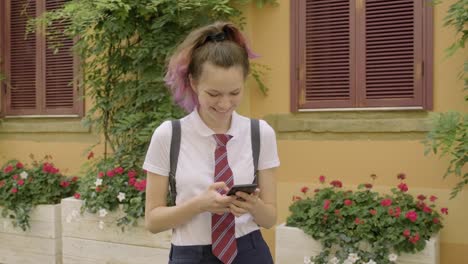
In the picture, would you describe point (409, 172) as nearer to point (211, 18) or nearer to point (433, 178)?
point (433, 178)

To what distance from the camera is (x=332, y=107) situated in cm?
422

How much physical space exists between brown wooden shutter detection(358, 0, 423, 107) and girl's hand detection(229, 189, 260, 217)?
2.67m

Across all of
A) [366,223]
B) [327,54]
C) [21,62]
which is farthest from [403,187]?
[21,62]

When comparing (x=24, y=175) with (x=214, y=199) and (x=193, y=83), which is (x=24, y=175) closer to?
(x=193, y=83)

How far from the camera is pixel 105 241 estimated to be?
14.0ft

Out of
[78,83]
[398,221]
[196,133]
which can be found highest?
[78,83]

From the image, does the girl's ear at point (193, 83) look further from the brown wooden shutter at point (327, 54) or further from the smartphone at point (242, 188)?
the brown wooden shutter at point (327, 54)

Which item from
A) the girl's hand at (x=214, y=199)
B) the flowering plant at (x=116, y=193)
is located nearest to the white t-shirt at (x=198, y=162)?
the girl's hand at (x=214, y=199)

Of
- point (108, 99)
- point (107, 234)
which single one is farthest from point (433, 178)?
point (108, 99)

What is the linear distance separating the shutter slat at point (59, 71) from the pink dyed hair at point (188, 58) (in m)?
3.98

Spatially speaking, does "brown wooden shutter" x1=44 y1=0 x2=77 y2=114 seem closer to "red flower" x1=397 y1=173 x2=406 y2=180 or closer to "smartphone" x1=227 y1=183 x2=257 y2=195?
"red flower" x1=397 y1=173 x2=406 y2=180

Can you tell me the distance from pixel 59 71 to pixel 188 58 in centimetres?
420

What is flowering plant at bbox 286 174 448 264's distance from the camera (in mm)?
3324

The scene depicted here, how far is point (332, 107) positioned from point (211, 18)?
1.30m
